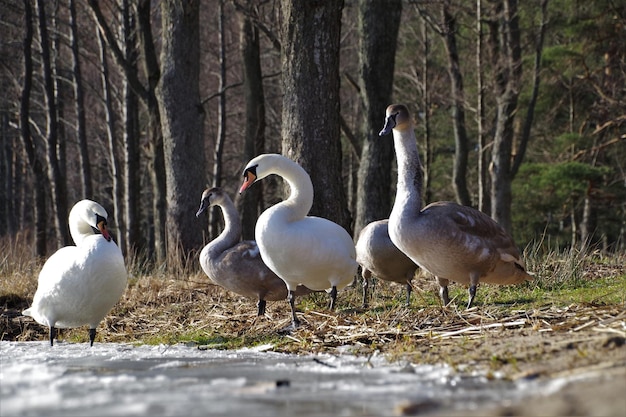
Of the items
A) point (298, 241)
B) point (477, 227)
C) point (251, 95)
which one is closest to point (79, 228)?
point (298, 241)

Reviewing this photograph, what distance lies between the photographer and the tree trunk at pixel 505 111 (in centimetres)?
1973

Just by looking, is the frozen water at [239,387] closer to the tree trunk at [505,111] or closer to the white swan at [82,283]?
the white swan at [82,283]

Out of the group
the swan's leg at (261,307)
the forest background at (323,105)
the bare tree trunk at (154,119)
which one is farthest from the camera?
the bare tree trunk at (154,119)

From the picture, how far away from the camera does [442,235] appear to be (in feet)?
23.5

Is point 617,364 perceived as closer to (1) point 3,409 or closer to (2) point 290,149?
(1) point 3,409

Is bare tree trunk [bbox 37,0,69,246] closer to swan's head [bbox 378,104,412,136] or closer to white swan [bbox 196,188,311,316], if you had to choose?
white swan [bbox 196,188,311,316]

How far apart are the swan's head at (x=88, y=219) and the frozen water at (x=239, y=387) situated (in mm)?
2133

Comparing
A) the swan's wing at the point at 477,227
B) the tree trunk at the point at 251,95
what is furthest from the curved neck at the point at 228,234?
the tree trunk at the point at 251,95

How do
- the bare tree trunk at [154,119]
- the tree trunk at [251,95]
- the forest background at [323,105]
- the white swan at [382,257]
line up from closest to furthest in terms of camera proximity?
the white swan at [382,257] → the forest background at [323,105] → the bare tree trunk at [154,119] → the tree trunk at [251,95]

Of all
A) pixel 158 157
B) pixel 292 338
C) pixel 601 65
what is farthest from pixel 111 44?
pixel 601 65

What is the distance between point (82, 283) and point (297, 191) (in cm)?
209

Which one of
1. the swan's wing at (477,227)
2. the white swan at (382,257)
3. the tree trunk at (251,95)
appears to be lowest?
the white swan at (382,257)

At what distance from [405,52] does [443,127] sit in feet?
11.4

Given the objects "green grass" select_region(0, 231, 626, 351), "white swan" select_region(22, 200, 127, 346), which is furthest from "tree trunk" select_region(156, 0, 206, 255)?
"white swan" select_region(22, 200, 127, 346)
